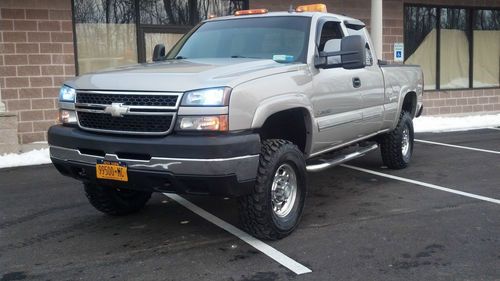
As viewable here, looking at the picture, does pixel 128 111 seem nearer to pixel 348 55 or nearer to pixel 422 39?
pixel 348 55

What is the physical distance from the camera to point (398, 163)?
7.80m

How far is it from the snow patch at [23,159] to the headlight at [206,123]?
5.58 metres

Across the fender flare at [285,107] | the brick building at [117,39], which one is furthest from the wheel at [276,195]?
the brick building at [117,39]

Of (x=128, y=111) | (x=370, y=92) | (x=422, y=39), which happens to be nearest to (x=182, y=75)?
(x=128, y=111)

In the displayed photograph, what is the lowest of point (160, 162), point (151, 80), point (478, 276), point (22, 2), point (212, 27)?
point (478, 276)

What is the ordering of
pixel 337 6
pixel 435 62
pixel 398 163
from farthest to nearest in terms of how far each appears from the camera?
pixel 435 62 → pixel 337 6 → pixel 398 163

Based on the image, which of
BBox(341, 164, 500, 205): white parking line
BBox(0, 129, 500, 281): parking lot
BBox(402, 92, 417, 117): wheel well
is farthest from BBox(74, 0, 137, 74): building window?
BBox(402, 92, 417, 117): wheel well

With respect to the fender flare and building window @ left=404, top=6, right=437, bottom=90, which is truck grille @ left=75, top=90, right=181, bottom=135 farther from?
building window @ left=404, top=6, right=437, bottom=90

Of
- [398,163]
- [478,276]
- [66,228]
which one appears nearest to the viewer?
[478,276]

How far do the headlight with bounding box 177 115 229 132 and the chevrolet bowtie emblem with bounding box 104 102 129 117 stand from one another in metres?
0.52

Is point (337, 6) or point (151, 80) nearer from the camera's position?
point (151, 80)

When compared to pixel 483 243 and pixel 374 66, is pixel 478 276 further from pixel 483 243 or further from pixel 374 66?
pixel 374 66

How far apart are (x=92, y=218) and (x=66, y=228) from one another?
360 millimetres

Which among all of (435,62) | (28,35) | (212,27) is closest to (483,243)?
(212,27)
